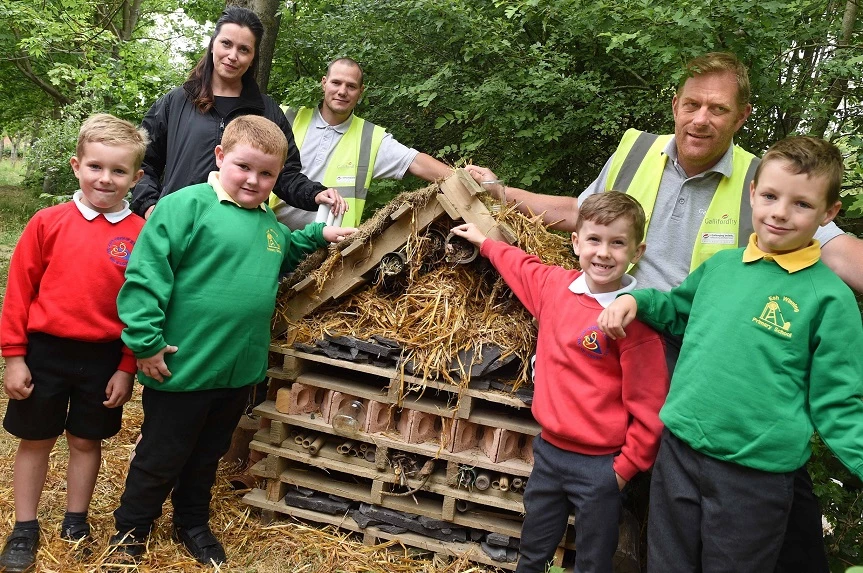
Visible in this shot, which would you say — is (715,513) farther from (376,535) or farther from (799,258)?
(376,535)

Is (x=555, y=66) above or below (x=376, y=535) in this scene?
above

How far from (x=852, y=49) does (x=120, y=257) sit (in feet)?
15.7

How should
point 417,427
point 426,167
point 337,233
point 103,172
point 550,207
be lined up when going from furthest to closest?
point 426,167 < point 550,207 < point 337,233 < point 417,427 < point 103,172

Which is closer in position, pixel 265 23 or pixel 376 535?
pixel 376 535

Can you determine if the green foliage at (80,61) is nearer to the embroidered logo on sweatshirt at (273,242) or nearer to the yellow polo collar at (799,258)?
the embroidered logo on sweatshirt at (273,242)

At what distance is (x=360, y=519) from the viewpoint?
348 centimetres

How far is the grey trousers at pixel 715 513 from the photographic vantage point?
2.44 m

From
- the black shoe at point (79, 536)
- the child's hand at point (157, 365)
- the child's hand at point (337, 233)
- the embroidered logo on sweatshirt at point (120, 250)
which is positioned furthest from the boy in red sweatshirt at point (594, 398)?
the black shoe at point (79, 536)

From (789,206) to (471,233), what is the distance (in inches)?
54.0

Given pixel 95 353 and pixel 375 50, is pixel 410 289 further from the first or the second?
pixel 375 50

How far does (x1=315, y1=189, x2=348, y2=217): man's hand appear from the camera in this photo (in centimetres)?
366

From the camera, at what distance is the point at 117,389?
118 inches

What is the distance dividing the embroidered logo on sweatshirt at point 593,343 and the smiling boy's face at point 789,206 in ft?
2.44

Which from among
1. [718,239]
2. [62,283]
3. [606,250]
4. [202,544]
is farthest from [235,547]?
[718,239]
